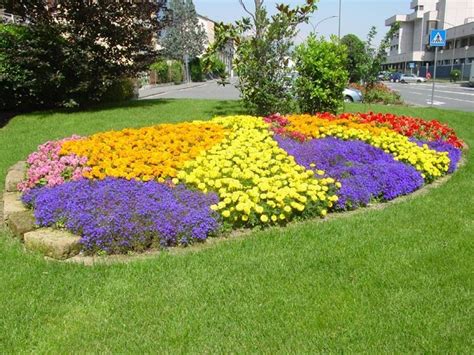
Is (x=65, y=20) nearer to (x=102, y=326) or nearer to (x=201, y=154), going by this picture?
(x=201, y=154)

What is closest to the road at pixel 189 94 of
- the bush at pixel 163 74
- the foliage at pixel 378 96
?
the foliage at pixel 378 96

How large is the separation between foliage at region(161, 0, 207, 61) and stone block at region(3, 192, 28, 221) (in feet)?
193

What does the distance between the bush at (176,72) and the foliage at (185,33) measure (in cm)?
1136

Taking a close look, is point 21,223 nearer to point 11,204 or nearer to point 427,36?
point 11,204

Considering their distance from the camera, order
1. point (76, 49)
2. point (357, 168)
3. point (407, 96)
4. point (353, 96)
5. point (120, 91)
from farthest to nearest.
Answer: point (407, 96) → point (353, 96) → point (120, 91) → point (76, 49) → point (357, 168)

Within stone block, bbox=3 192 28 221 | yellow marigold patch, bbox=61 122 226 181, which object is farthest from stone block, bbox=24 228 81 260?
yellow marigold patch, bbox=61 122 226 181

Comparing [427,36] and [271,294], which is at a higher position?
[427,36]

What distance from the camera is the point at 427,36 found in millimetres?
86438

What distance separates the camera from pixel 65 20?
1305cm

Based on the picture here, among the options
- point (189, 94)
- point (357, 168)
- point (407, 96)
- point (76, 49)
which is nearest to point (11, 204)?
point (357, 168)

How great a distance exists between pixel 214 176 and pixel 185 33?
215 ft

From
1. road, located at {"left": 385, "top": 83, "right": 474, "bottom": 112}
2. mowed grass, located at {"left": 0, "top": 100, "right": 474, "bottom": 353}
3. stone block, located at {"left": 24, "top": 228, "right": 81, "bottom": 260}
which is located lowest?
road, located at {"left": 385, "top": 83, "right": 474, "bottom": 112}

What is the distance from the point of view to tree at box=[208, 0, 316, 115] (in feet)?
33.8

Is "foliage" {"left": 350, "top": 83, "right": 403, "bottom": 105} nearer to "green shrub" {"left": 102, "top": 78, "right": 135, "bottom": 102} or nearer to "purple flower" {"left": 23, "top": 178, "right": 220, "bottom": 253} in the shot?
"green shrub" {"left": 102, "top": 78, "right": 135, "bottom": 102}
